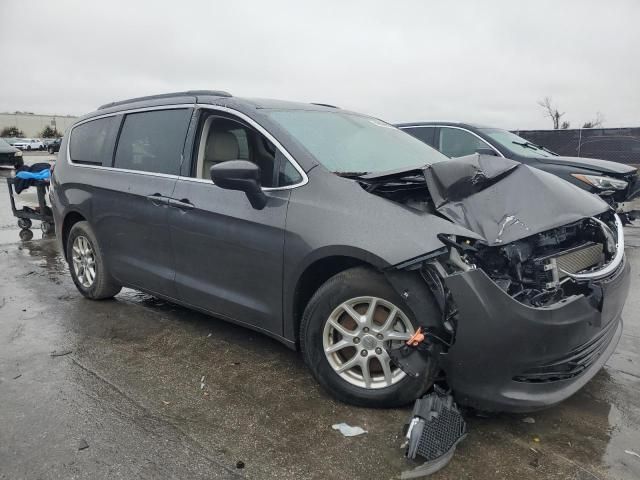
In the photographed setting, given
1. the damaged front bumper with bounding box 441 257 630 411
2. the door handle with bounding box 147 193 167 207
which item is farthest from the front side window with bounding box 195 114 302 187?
the damaged front bumper with bounding box 441 257 630 411

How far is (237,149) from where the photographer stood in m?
3.74

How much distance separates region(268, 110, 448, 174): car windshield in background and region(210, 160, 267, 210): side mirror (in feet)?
1.37

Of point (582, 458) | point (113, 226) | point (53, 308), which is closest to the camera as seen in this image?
point (582, 458)

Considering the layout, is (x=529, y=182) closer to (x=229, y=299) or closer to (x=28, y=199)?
(x=229, y=299)

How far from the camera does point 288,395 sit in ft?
10.4

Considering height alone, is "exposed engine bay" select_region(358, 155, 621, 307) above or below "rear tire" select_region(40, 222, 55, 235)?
above

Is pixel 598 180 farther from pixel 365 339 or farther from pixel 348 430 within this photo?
pixel 348 430

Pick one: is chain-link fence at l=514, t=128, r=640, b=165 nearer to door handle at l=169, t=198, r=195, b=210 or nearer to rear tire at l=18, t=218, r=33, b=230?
door handle at l=169, t=198, r=195, b=210

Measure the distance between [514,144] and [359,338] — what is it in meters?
6.01

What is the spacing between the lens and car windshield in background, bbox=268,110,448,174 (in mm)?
3361

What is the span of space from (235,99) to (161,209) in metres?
0.99

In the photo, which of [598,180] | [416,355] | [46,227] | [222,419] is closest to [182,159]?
[222,419]

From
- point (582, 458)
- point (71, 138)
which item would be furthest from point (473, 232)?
point (71, 138)

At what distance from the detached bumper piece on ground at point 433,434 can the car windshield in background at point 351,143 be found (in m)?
1.45
